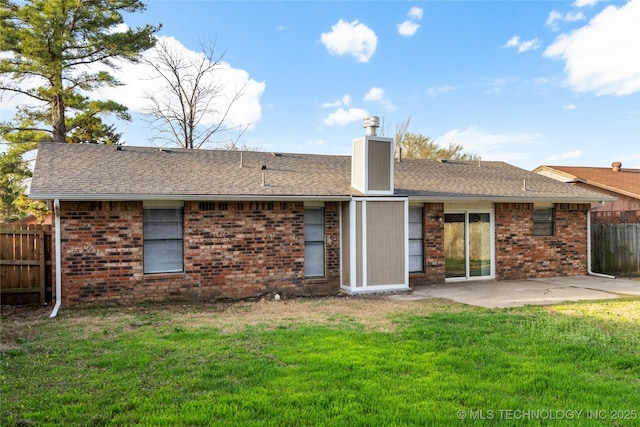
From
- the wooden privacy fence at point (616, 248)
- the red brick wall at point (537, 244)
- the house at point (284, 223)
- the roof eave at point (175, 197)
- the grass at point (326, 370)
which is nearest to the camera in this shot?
the grass at point (326, 370)

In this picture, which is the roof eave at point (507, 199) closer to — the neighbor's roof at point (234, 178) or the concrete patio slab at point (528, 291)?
the neighbor's roof at point (234, 178)

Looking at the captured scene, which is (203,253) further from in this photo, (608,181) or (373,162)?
(608,181)

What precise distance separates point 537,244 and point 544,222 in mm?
749

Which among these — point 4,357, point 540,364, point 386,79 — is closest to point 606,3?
point 386,79

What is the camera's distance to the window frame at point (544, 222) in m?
14.0

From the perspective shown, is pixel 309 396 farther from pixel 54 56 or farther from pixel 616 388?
pixel 54 56

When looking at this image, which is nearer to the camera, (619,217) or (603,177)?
(619,217)

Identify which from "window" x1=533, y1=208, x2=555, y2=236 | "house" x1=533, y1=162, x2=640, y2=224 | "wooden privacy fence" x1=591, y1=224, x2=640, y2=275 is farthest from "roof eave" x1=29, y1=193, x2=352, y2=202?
"house" x1=533, y1=162, x2=640, y2=224

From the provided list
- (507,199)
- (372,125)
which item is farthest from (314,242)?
(507,199)

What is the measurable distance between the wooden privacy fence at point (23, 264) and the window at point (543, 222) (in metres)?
12.5

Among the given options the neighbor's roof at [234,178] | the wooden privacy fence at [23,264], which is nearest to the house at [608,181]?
the neighbor's roof at [234,178]

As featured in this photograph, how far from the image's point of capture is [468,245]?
13227 millimetres

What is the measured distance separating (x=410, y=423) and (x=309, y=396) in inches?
37.9

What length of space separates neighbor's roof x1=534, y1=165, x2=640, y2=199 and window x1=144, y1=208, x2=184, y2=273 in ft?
61.4
